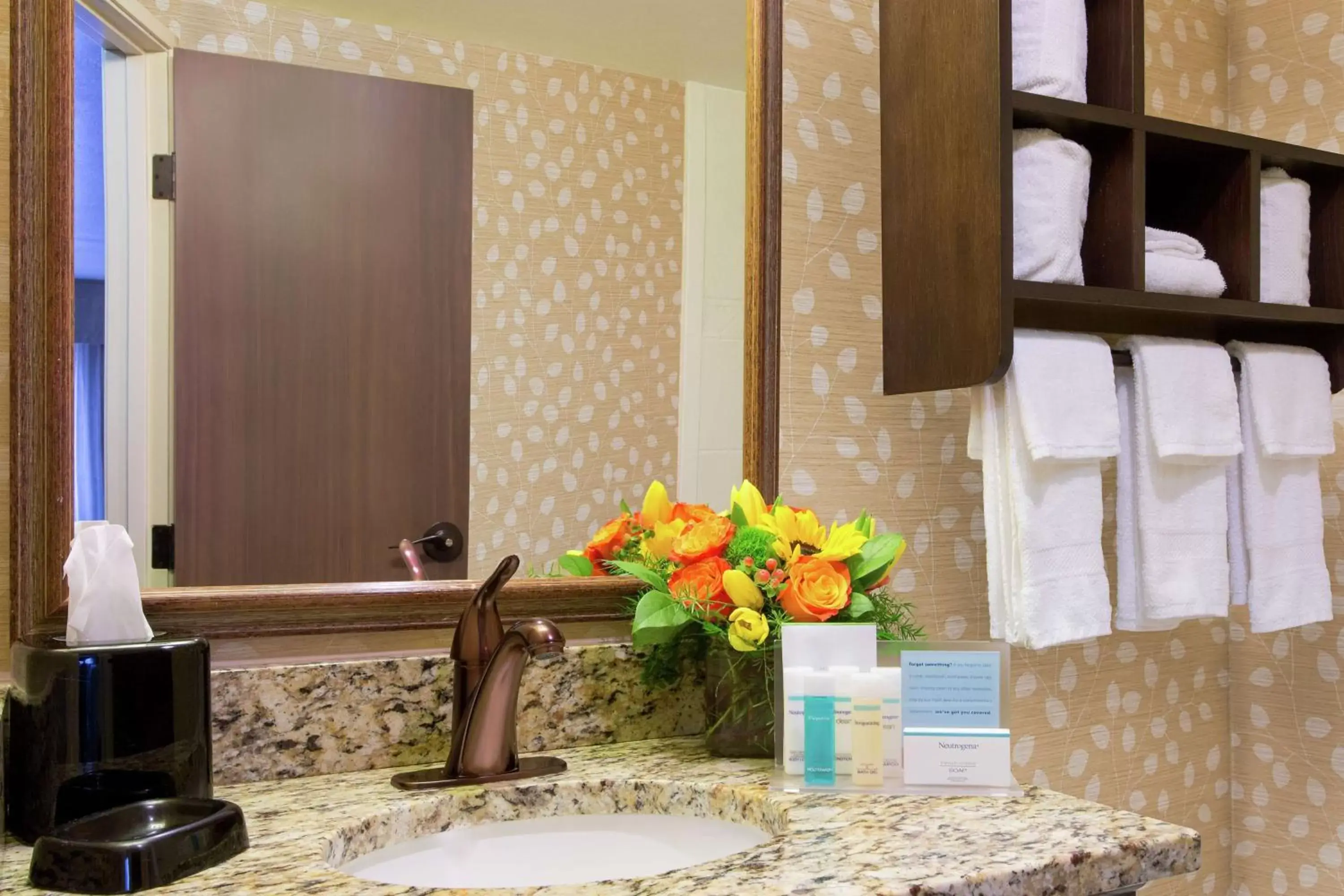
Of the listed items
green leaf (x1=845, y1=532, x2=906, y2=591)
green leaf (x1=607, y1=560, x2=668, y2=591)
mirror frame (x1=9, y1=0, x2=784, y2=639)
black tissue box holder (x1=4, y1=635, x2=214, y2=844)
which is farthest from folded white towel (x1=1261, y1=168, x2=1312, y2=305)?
black tissue box holder (x1=4, y1=635, x2=214, y2=844)

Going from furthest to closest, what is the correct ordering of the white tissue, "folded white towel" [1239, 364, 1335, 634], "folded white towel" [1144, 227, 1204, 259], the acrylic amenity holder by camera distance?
"folded white towel" [1239, 364, 1335, 634]
"folded white towel" [1144, 227, 1204, 259]
the acrylic amenity holder
the white tissue

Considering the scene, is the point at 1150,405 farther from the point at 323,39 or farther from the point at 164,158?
the point at 164,158

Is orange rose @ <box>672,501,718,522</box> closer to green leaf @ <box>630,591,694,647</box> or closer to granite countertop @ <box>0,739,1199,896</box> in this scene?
green leaf @ <box>630,591,694,647</box>

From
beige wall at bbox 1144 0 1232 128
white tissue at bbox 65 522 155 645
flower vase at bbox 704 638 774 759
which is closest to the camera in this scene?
white tissue at bbox 65 522 155 645

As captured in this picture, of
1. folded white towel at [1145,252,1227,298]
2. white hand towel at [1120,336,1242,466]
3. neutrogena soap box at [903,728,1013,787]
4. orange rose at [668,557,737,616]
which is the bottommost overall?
neutrogena soap box at [903,728,1013,787]

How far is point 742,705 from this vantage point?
46.1 inches

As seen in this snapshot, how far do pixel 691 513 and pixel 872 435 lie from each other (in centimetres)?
32

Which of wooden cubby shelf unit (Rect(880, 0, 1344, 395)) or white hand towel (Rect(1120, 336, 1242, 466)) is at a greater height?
wooden cubby shelf unit (Rect(880, 0, 1344, 395))

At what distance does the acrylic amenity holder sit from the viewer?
106 cm

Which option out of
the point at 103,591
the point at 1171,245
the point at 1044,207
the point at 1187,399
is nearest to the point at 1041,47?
the point at 1044,207

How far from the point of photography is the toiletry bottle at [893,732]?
3.52 feet

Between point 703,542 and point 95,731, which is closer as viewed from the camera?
point 95,731

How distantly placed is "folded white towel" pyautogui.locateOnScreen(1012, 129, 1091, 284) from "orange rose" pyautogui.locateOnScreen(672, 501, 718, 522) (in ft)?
1.40

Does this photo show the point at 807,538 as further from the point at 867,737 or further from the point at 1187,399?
the point at 1187,399
